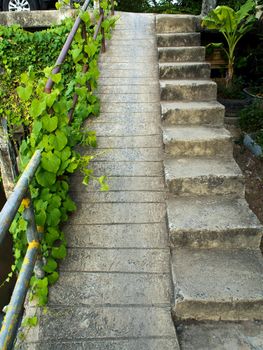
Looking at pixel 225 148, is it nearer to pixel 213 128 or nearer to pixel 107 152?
pixel 213 128

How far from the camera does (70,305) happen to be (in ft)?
7.07

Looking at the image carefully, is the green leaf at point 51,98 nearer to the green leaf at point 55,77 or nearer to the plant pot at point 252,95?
the green leaf at point 55,77

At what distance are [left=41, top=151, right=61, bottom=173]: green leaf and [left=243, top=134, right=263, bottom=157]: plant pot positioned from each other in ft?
10.9

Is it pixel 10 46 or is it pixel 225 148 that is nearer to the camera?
pixel 225 148

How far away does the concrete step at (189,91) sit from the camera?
3.76m

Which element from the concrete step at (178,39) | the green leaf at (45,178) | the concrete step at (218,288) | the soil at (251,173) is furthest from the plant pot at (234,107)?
the green leaf at (45,178)

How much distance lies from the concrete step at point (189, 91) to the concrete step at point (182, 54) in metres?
0.81

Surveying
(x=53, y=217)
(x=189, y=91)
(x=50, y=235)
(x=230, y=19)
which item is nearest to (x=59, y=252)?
(x=50, y=235)

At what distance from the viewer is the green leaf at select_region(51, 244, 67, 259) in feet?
7.58

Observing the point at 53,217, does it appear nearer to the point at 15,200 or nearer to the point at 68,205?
the point at 68,205

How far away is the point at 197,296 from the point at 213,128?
1857mm

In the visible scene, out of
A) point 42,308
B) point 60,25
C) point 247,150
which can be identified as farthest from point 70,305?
point 60,25

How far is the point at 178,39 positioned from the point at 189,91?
1.34 m

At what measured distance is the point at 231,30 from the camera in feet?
16.2
